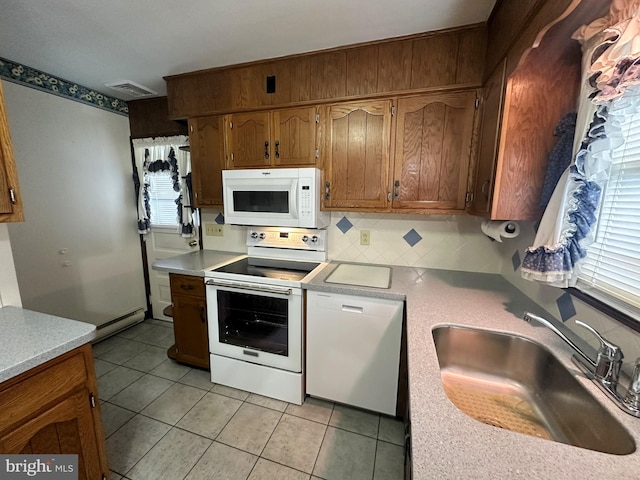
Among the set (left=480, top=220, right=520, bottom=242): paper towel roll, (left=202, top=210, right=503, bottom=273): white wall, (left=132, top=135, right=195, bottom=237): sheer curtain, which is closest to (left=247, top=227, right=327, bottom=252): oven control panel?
(left=202, top=210, right=503, bottom=273): white wall

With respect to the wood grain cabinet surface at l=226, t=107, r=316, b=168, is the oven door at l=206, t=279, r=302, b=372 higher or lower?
lower

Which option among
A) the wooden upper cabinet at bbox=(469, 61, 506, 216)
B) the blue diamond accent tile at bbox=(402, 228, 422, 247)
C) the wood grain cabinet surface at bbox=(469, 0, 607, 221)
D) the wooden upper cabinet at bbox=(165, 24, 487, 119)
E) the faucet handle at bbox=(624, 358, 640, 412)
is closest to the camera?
the faucet handle at bbox=(624, 358, 640, 412)

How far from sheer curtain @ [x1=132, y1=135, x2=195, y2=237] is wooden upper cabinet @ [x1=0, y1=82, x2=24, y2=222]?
5.03 feet

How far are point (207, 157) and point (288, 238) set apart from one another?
0.95 metres

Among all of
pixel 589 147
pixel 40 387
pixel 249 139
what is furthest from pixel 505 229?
pixel 40 387

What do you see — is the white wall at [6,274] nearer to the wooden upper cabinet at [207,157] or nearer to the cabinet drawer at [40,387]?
the cabinet drawer at [40,387]

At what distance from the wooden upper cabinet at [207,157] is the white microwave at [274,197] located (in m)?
0.18

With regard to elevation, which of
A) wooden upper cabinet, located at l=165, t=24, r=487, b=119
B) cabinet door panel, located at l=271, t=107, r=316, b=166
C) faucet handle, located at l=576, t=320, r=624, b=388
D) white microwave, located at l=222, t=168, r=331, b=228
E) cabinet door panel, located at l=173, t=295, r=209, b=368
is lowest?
cabinet door panel, located at l=173, t=295, r=209, b=368

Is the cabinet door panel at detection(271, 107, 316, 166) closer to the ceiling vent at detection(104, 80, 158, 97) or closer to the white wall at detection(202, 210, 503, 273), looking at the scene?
the white wall at detection(202, 210, 503, 273)

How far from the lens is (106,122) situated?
2.57 m

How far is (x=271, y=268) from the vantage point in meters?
2.05

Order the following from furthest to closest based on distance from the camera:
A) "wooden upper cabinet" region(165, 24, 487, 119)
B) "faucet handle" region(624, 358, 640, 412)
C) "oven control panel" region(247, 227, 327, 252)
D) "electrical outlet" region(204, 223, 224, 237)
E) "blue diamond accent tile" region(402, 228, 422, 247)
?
1. "electrical outlet" region(204, 223, 224, 237)
2. "oven control panel" region(247, 227, 327, 252)
3. "blue diamond accent tile" region(402, 228, 422, 247)
4. "wooden upper cabinet" region(165, 24, 487, 119)
5. "faucet handle" region(624, 358, 640, 412)

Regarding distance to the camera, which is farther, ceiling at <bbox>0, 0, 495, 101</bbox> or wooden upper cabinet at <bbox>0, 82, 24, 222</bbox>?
ceiling at <bbox>0, 0, 495, 101</bbox>

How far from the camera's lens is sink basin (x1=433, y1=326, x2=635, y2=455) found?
73cm
